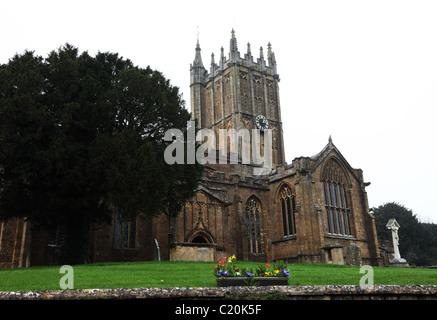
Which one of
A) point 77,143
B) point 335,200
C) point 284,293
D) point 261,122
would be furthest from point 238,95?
point 284,293

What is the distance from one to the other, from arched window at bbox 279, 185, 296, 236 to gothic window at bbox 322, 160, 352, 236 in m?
2.92

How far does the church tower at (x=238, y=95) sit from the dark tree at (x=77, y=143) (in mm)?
36415

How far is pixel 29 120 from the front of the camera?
17.8m

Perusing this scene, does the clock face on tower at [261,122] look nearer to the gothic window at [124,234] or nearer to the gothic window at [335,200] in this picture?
the gothic window at [335,200]

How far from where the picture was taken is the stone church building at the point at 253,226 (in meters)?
23.7

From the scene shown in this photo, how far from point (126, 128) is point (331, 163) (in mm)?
22787

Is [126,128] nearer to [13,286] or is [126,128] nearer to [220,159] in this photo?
[13,286]

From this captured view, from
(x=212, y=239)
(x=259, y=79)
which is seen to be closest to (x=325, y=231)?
(x=212, y=239)

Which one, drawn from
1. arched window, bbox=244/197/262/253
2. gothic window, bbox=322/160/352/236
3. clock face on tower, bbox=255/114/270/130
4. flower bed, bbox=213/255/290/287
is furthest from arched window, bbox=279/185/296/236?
flower bed, bbox=213/255/290/287

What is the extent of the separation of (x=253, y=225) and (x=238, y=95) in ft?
89.7

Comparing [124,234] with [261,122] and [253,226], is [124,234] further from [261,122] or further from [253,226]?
[261,122]

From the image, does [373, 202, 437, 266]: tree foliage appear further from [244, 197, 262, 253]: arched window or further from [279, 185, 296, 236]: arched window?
[244, 197, 262, 253]: arched window

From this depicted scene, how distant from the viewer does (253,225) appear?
116 ft

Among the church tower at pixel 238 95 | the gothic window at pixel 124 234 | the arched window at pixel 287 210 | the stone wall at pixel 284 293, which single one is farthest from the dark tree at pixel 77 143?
the church tower at pixel 238 95
